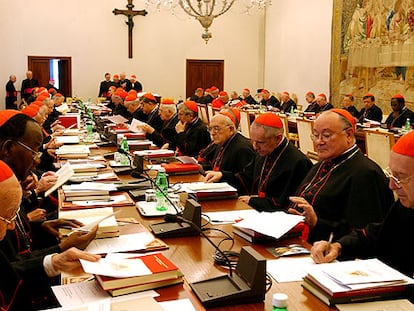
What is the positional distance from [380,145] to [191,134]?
7.86ft

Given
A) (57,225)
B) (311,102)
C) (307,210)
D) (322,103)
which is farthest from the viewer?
(311,102)

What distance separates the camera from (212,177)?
416cm

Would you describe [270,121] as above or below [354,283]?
above

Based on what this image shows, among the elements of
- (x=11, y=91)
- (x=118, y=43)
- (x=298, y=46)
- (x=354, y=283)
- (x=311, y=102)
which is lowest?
(x=354, y=283)

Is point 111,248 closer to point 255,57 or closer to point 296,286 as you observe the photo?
point 296,286

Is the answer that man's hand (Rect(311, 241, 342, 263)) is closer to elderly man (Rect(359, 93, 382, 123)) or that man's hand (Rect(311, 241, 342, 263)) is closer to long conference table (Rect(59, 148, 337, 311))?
long conference table (Rect(59, 148, 337, 311))

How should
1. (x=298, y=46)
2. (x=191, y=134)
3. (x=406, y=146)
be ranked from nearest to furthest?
(x=406, y=146), (x=191, y=134), (x=298, y=46)

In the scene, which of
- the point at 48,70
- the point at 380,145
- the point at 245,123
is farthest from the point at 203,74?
the point at 380,145

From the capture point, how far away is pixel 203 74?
1919 cm

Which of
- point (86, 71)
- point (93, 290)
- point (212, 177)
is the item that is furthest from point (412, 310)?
point (86, 71)

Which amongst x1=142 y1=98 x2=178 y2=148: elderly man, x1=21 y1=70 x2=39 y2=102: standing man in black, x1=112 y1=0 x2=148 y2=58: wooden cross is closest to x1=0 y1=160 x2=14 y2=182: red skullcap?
x1=142 y1=98 x2=178 y2=148: elderly man

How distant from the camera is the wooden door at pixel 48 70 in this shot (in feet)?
57.8

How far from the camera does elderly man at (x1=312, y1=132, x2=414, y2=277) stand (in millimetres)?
2404

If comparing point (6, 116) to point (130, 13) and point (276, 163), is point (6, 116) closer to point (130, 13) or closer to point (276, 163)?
point (276, 163)
